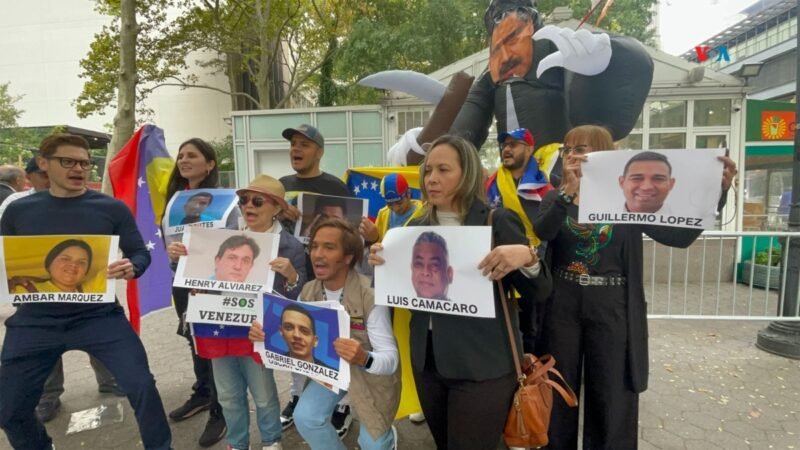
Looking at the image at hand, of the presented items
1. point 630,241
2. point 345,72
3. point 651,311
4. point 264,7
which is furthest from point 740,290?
point 264,7

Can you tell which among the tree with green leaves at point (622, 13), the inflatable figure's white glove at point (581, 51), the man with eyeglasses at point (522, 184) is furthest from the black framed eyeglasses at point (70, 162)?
the tree with green leaves at point (622, 13)

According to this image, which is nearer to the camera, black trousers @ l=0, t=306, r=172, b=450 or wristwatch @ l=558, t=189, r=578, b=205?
wristwatch @ l=558, t=189, r=578, b=205

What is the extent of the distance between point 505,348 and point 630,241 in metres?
0.82

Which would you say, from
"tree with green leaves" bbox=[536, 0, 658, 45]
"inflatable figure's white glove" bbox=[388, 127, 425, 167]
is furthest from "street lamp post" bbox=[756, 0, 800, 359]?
"tree with green leaves" bbox=[536, 0, 658, 45]

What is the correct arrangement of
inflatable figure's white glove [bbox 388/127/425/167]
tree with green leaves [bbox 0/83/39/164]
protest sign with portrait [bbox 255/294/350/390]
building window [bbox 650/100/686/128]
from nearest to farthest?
protest sign with portrait [bbox 255/294/350/390] < inflatable figure's white glove [bbox 388/127/425/167] < building window [bbox 650/100/686/128] < tree with green leaves [bbox 0/83/39/164]

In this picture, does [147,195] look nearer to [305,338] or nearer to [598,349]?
[305,338]

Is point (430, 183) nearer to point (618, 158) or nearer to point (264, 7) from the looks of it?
point (618, 158)

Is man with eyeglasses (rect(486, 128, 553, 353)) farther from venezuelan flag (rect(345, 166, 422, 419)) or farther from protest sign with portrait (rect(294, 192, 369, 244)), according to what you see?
protest sign with portrait (rect(294, 192, 369, 244))

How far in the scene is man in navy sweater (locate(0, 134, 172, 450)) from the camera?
247cm

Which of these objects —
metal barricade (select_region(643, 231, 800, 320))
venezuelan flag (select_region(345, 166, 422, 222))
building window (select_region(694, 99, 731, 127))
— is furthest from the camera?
building window (select_region(694, 99, 731, 127))

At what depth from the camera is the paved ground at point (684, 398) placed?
3211 millimetres

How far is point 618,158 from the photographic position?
79.6 inches

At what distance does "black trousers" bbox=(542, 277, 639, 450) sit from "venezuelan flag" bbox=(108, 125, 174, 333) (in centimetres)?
287

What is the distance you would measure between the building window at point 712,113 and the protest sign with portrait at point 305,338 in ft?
31.1
